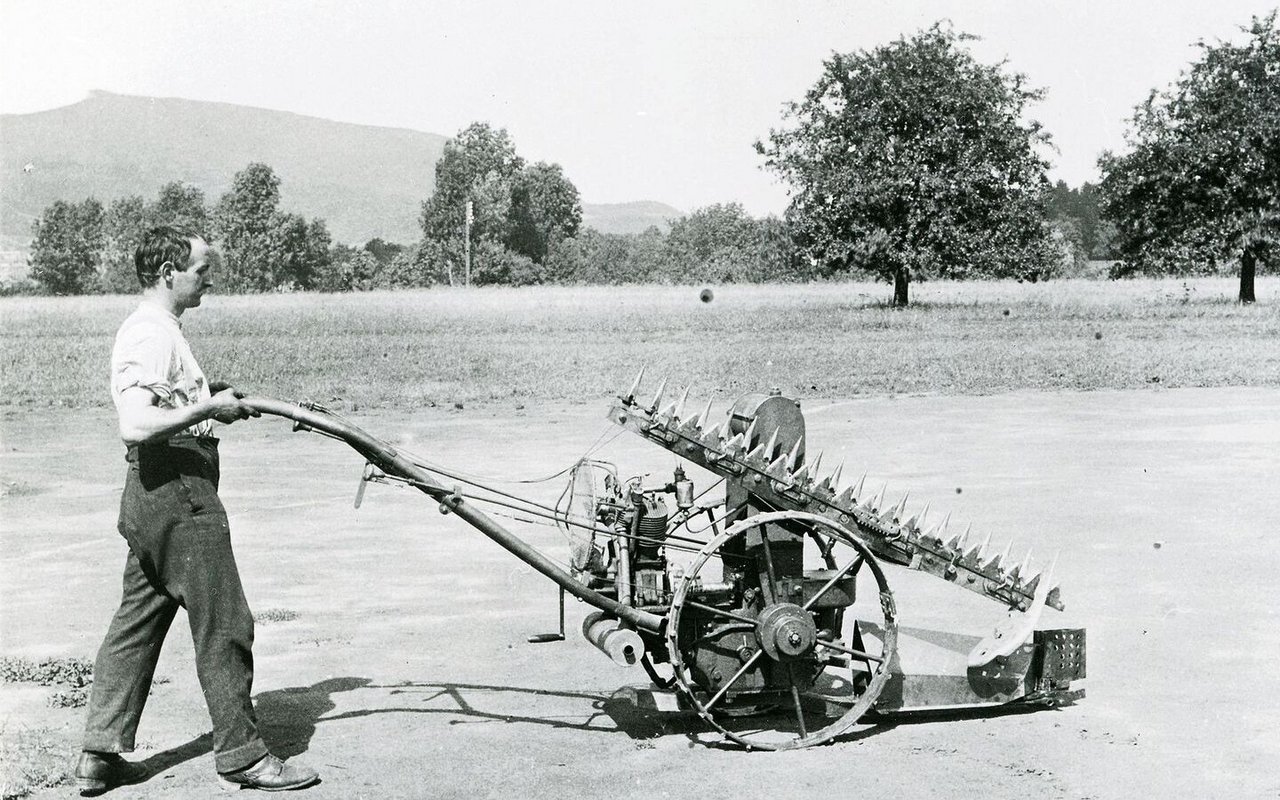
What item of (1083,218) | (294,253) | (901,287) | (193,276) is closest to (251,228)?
(294,253)

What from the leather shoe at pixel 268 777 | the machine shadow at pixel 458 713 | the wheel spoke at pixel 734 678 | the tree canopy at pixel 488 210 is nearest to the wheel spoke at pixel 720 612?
the wheel spoke at pixel 734 678

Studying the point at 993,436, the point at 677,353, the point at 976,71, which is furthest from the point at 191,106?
the point at 993,436

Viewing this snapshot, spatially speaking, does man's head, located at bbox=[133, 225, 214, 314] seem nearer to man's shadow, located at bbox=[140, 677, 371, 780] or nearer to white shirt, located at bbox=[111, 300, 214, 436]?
white shirt, located at bbox=[111, 300, 214, 436]

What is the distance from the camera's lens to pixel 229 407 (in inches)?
208

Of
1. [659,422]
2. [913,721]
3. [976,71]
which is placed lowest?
[913,721]

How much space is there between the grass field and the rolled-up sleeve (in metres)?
16.3

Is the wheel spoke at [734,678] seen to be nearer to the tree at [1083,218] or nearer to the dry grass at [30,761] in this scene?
the dry grass at [30,761]

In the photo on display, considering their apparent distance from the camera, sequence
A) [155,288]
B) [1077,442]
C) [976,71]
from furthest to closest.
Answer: [976,71]
[1077,442]
[155,288]

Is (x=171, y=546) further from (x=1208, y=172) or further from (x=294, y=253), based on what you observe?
(x=294, y=253)

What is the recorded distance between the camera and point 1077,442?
1647cm

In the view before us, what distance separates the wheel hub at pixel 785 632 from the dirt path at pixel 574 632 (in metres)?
0.48

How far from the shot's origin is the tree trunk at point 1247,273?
1713 inches

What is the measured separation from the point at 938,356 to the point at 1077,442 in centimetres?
1230

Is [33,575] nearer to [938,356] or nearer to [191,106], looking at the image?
[938,356]
